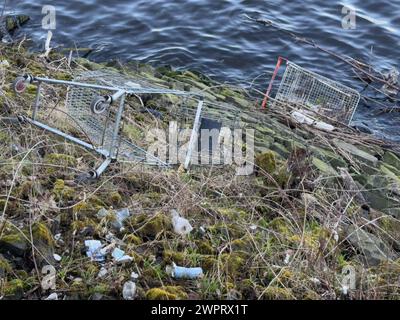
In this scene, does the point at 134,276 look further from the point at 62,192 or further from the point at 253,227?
the point at 253,227

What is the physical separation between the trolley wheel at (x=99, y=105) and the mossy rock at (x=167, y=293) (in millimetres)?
1269

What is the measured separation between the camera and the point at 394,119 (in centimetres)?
787

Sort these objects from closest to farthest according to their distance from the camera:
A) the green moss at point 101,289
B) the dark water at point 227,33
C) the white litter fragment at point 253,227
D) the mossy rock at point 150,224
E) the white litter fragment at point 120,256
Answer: the green moss at point 101,289 < the white litter fragment at point 120,256 < the mossy rock at point 150,224 < the white litter fragment at point 253,227 < the dark water at point 227,33

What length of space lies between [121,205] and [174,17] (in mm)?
6781

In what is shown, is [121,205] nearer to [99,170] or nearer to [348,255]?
[99,170]

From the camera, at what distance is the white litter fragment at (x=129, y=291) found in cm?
322

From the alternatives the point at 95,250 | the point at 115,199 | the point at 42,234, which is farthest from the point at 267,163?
the point at 42,234

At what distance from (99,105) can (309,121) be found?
3.84m

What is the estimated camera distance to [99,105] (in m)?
3.73

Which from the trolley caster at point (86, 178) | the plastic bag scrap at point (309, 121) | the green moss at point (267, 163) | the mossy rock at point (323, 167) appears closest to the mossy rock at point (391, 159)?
the plastic bag scrap at point (309, 121)

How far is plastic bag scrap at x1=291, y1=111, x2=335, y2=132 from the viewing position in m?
6.90

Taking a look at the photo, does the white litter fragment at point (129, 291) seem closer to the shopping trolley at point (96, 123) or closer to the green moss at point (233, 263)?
the green moss at point (233, 263)

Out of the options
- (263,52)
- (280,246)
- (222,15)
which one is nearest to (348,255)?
(280,246)
